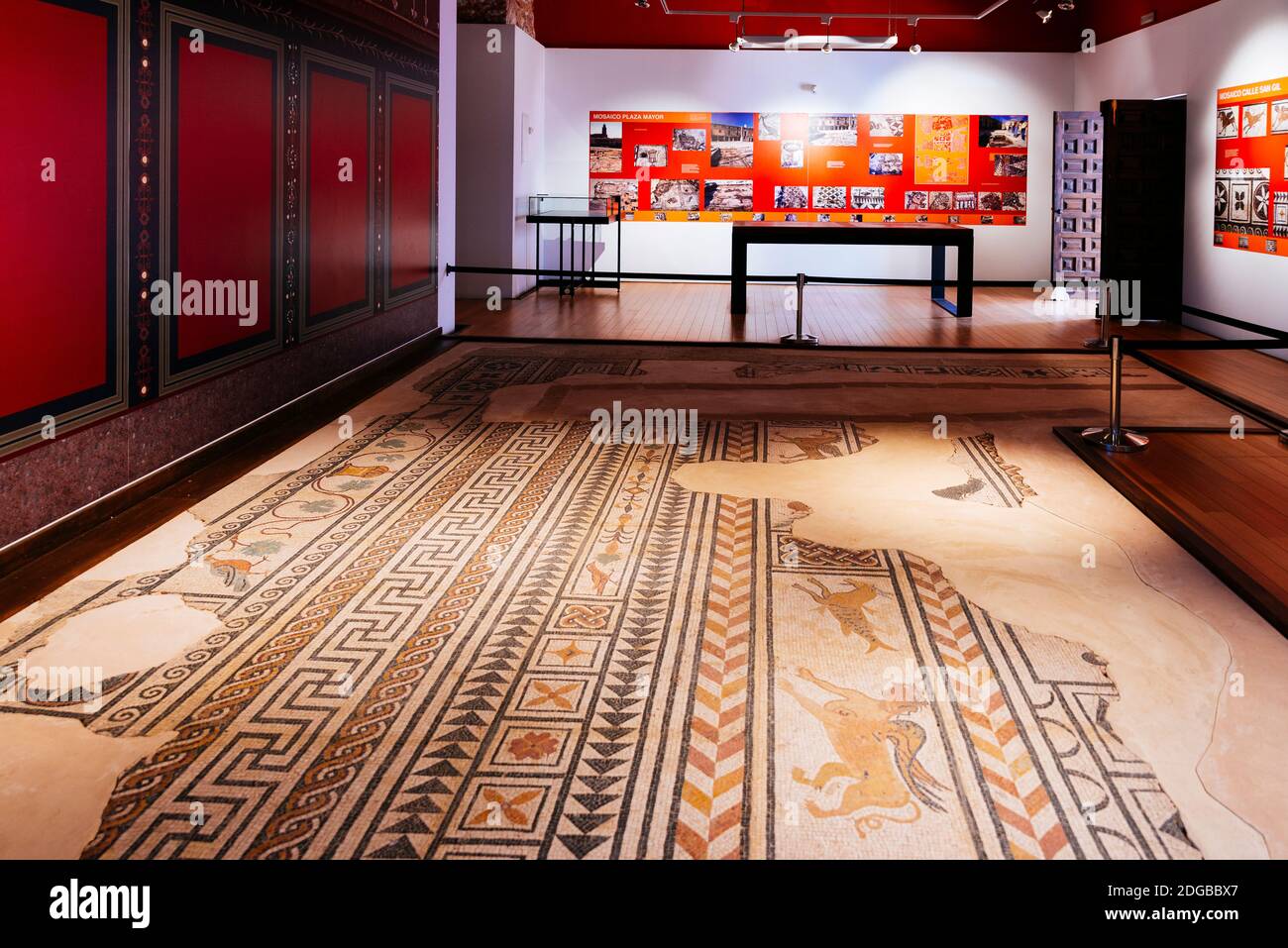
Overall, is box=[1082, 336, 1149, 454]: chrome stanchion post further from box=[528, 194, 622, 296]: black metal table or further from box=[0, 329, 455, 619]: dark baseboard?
box=[528, 194, 622, 296]: black metal table

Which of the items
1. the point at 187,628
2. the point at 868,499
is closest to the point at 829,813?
the point at 187,628

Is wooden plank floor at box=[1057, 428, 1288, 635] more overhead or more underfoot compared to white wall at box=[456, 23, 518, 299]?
more underfoot

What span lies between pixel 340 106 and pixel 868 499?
484 cm

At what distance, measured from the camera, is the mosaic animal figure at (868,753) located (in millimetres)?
2926

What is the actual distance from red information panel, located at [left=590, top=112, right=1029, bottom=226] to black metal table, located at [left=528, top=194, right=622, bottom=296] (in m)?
0.89

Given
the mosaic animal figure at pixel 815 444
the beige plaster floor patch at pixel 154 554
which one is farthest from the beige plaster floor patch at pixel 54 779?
the mosaic animal figure at pixel 815 444

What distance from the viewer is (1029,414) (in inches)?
315

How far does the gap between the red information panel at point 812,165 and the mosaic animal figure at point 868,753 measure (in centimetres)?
1430

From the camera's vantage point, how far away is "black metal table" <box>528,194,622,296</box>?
15461 mm

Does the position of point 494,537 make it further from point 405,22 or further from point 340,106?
point 405,22

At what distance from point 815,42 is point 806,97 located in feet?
13.6

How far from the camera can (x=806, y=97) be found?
666 inches

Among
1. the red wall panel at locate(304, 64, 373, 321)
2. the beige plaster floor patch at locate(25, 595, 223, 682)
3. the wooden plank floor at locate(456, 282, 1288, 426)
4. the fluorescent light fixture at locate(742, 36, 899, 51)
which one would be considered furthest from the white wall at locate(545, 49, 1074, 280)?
the beige plaster floor patch at locate(25, 595, 223, 682)

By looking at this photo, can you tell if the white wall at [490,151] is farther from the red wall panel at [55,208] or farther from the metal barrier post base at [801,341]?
the red wall panel at [55,208]
